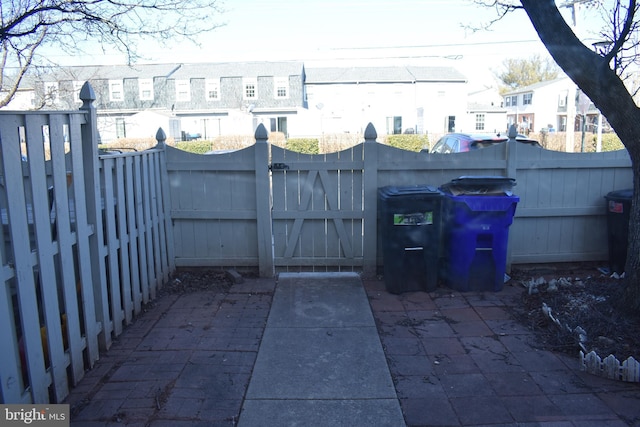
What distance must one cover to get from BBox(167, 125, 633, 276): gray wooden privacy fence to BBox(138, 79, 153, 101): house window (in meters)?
37.1

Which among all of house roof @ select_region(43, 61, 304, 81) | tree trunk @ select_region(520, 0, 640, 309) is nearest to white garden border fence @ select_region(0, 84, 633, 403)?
tree trunk @ select_region(520, 0, 640, 309)

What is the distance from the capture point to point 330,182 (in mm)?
6059

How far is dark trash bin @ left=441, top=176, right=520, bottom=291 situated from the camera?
535 centimetres

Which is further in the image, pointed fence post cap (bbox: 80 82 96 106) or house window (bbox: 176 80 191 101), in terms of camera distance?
house window (bbox: 176 80 191 101)

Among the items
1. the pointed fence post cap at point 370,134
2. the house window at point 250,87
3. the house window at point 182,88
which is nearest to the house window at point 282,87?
the house window at point 250,87

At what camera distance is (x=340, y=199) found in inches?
240

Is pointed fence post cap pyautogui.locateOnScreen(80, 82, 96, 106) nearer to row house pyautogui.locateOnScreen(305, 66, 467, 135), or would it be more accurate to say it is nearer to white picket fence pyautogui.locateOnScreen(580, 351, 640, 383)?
white picket fence pyautogui.locateOnScreen(580, 351, 640, 383)

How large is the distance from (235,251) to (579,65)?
434 centimetres

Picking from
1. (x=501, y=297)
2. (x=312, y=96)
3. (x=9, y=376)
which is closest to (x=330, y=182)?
(x=501, y=297)

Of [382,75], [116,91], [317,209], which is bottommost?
[317,209]

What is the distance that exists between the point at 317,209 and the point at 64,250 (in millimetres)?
3242

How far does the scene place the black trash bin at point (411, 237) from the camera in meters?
5.38

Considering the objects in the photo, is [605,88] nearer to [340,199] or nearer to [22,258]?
[340,199]

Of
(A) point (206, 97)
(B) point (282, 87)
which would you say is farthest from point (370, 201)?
(A) point (206, 97)
